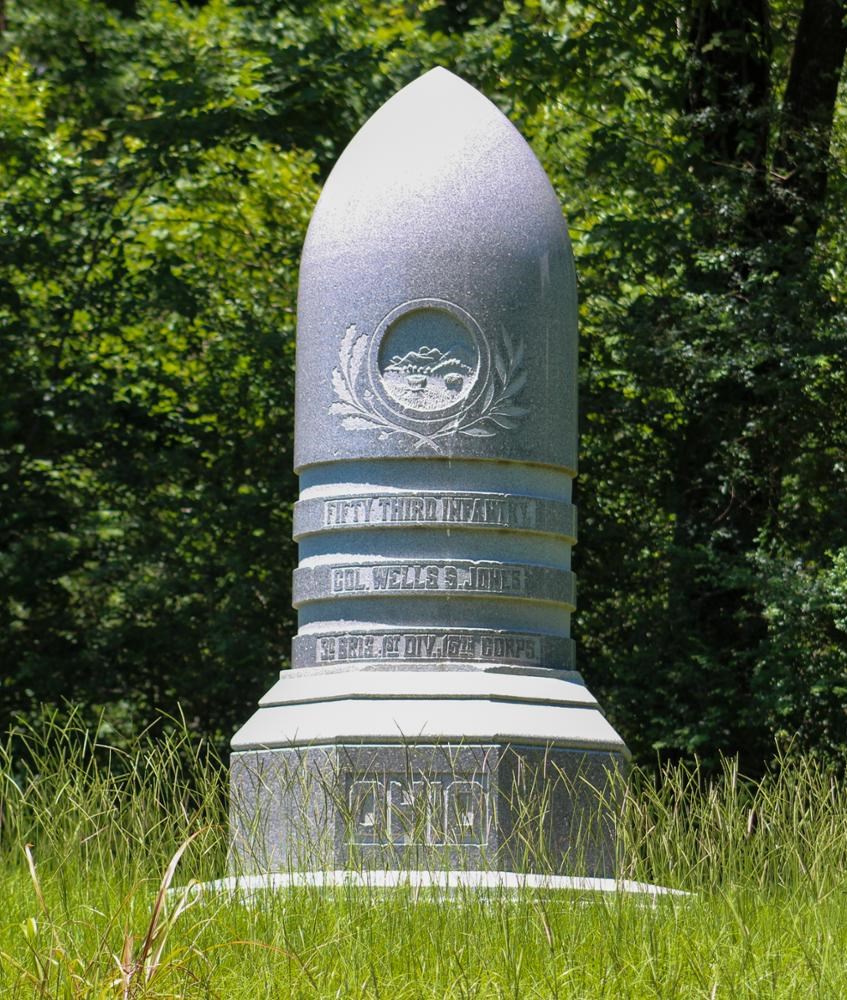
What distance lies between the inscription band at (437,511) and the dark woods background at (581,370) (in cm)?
417

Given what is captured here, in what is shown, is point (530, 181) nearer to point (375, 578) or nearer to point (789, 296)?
point (375, 578)

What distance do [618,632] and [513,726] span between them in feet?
20.7

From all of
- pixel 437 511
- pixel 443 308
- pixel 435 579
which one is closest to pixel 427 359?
pixel 443 308

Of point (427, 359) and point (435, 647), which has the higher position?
point (427, 359)

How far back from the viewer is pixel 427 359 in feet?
25.5

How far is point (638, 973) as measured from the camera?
4773mm

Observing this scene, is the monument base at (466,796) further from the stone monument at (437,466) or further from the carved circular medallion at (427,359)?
the carved circular medallion at (427,359)

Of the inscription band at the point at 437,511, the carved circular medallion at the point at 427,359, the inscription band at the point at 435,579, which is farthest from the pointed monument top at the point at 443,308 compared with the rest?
the inscription band at the point at 435,579

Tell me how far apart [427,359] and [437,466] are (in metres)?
0.50

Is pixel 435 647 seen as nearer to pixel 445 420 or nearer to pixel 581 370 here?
pixel 445 420

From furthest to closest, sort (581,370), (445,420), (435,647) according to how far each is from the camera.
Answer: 1. (581,370)
2. (445,420)
3. (435,647)

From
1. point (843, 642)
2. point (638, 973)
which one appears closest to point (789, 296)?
point (843, 642)

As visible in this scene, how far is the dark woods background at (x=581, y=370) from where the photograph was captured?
12430 mm

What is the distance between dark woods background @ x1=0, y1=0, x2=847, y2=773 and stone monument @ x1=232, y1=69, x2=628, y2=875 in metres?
4.24
